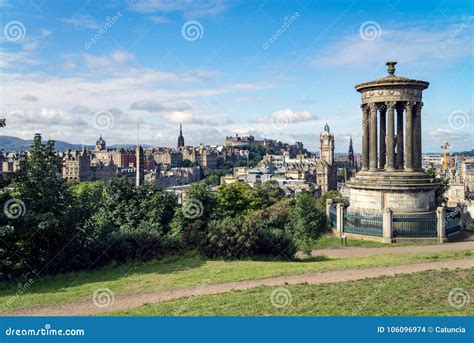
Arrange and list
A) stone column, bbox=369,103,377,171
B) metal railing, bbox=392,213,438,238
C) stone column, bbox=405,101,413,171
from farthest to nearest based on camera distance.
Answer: stone column, bbox=369,103,377,171 → stone column, bbox=405,101,413,171 → metal railing, bbox=392,213,438,238

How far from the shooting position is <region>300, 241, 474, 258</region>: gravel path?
1938 cm

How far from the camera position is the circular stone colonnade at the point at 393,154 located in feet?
75.4

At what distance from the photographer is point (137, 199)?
24.6 meters

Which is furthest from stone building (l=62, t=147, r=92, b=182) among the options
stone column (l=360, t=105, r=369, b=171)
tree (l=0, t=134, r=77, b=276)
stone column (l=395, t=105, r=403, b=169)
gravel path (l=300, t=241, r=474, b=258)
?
gravel path (l=300, t=241, r=474, b=258)

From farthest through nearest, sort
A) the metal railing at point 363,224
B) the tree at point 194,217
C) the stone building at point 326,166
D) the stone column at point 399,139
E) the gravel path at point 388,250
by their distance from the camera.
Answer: the stone building at point 326,166 → the stone column at point 399,139 → the metal railing at point 363,224 → the gravel path at point 388,250 → the tree at point 194,217

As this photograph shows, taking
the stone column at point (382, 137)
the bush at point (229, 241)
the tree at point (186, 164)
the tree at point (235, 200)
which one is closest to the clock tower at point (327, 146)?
the tree at point (186, 164)

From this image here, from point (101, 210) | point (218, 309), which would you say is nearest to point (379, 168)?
point (101, 210)

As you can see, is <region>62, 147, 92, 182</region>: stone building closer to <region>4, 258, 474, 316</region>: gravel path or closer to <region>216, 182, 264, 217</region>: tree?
<region>216, 182, 264, 217</region>: tree

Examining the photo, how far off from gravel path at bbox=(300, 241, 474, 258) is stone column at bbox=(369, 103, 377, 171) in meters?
5.50

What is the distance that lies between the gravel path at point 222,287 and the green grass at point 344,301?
65 centimetres

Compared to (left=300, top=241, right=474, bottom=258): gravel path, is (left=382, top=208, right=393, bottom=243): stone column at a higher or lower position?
higher

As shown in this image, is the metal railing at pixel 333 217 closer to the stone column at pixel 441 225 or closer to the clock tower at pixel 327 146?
the stone column at pixel 441 225

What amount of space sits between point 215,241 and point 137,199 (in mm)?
8254

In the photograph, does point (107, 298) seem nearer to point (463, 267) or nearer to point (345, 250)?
point (463, 267)
